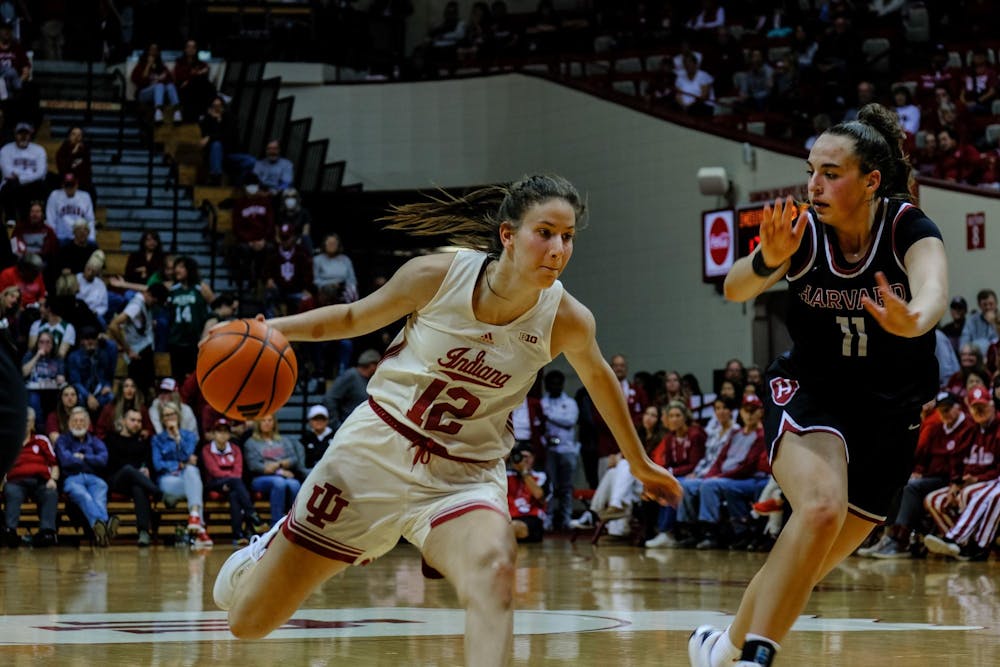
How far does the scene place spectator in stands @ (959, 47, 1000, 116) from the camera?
18719mm

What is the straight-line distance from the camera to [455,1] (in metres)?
25.3

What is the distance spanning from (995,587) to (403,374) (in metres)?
6.53

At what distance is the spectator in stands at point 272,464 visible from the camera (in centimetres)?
1554

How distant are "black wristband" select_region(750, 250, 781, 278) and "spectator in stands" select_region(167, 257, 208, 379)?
40.8 feet

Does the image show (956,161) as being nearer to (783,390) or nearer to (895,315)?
(783,390)

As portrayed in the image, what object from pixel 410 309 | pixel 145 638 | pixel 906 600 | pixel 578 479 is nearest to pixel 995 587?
pixel 906 600

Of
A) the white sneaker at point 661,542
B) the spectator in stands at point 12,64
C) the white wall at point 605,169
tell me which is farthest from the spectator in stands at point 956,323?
the spectator in stands at point 12,64

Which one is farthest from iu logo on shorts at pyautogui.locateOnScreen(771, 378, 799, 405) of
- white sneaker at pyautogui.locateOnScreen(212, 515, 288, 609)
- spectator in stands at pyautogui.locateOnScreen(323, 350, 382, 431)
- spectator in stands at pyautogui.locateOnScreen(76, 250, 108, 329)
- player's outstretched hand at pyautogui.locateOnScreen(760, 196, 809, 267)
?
spectator in stands at pyautogui.locateOnScreen(76, 250, 108, 329)

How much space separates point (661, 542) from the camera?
15.5 metres

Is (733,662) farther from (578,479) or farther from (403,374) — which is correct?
(578,479)

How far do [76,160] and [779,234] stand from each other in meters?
15.8

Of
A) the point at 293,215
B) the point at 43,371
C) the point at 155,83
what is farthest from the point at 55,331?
the point at 155,83

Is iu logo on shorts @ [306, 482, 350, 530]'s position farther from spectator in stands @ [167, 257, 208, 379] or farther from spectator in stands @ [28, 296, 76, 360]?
spectator in stands @ [167, 257, 208, 379]

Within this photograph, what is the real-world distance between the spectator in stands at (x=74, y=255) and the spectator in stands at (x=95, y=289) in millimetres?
268
